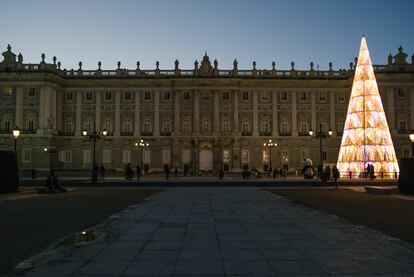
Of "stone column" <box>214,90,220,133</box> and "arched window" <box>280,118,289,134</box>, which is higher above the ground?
"stone column" <box>214,90,220,133</box>

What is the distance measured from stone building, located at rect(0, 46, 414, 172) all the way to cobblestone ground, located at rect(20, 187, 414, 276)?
51943 mm

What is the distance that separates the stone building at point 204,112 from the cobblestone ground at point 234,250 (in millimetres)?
51943

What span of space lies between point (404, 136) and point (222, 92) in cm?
2746

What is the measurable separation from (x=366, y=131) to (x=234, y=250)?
104 ft

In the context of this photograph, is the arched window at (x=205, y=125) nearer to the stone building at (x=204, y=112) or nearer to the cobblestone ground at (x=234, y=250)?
the stone building at (x=204, y=112)

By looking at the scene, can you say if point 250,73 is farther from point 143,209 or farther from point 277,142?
point 143,209

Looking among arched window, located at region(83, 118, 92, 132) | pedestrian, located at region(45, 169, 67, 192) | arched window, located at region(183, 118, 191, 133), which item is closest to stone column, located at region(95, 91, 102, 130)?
arched window, located at region(83, 118, 92, 132)

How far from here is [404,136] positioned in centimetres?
6550

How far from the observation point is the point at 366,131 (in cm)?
3803

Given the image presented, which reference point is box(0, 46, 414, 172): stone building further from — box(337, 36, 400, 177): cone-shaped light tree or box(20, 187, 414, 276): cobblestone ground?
box(20, 187, 414, 276): cobblestone ground

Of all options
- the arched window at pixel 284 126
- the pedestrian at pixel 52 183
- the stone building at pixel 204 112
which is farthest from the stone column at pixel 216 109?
the pedestrian at pixel 52 183

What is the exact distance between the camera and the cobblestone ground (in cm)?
758

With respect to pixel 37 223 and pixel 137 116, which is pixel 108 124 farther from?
pixel 37 223

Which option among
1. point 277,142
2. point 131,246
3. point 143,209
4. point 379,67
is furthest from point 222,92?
point 131,246
